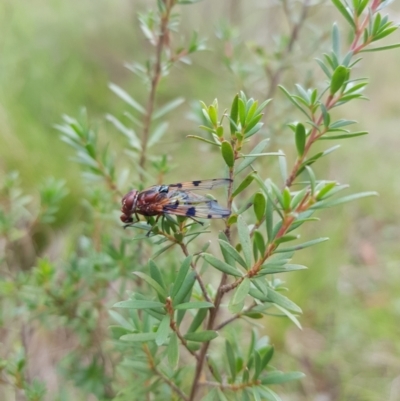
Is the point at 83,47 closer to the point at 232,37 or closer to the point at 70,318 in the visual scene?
the point at 232,37

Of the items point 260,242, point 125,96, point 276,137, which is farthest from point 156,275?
point 276,137

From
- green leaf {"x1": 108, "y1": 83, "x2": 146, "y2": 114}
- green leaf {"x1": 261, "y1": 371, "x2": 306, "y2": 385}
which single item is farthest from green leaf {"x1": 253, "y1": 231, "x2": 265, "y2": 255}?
green leaf {"x1": 108, "y1": 83, "x2": 146, "y2": 114}

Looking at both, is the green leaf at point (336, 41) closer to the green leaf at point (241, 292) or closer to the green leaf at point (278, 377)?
the green leaf at point (241, 292)

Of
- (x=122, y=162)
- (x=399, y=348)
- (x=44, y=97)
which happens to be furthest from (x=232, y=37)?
(x=44, y=97)

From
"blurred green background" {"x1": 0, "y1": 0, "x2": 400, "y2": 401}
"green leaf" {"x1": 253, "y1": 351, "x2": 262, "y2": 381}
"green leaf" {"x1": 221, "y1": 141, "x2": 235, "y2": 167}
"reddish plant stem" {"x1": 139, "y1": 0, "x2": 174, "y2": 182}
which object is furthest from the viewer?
"blurred green background" {"x1": 0, "y1": 0, "x2": 400, "y2": 401}

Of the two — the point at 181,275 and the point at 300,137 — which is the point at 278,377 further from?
the point at 300,137

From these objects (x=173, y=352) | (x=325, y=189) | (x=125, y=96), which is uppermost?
(x=125, y=96)

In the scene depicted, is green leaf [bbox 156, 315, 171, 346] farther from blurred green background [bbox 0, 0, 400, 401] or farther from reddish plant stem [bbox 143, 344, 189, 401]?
blurred green background [bbox 0, 0, 400, 401]
